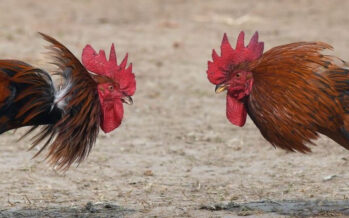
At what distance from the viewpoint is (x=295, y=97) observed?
576 centimetres

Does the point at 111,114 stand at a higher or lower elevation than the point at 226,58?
lower

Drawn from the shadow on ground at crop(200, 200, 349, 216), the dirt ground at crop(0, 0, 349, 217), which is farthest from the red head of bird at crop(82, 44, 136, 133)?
the shadow on ground at crop(200, 200, 349, 216)

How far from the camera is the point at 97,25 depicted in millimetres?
14711

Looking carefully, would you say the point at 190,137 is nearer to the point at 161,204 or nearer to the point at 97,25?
the point at 161,204

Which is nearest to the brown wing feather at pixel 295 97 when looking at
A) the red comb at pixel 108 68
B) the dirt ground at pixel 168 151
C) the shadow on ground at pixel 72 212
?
the dirt ground at pixel 168 151

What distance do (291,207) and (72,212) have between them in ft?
5.66

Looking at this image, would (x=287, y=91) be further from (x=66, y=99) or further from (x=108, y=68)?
(x=66, y=99)

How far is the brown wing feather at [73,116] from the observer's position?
553 cm

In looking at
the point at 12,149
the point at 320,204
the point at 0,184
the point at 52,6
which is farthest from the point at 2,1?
the point at 320,204

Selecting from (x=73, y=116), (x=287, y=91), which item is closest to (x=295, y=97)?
(x=287, y=91)

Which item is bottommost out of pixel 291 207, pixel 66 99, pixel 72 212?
pixel 72 212

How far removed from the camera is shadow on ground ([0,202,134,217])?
20.4 feet

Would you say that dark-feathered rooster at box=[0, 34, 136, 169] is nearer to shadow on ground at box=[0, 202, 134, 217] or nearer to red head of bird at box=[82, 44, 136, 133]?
red head of bird at box=[82, 44, 136, 133]

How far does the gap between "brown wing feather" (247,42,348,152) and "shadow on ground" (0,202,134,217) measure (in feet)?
4.40
